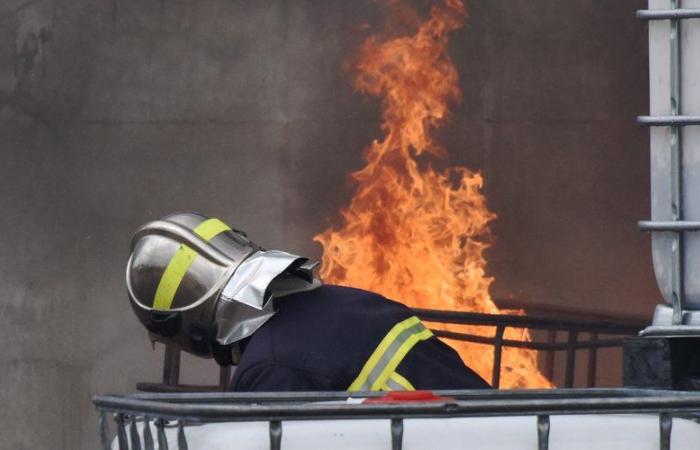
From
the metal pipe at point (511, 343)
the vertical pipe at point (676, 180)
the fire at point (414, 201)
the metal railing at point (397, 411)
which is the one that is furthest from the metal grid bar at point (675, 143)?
the fire at point (414, 201)

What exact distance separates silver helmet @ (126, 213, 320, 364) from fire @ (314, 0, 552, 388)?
11.3ft

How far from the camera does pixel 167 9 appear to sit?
8539 millimetres

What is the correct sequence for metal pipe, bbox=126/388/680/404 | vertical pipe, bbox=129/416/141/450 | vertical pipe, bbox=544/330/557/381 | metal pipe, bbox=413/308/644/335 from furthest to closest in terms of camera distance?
vertical pipe, bbox=544/330/557/381 → metal pipe, bbox=413/308/644/335 → metal pipe, bbox=126/388/680/404 → vertical pipe, bbox=129/416/141/450

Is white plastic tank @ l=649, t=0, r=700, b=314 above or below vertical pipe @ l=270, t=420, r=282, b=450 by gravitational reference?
above

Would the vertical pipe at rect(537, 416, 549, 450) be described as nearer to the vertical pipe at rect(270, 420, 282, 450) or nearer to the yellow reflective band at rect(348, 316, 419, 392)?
the vertical pipe at rect(270, 420, 282, 450)

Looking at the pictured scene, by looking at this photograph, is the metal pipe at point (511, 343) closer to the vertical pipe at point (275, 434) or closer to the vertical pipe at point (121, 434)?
the vertical pipe at point (121, 434)

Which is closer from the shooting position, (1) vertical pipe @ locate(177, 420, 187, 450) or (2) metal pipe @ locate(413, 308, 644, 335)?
(1) vertical pipe @ locate(177, 420, 187, 450)

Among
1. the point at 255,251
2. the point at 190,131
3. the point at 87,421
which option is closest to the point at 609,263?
the point at 190,131

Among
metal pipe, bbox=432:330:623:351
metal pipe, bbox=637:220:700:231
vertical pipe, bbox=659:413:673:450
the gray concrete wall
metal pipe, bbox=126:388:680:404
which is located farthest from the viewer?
the gray concrete wall

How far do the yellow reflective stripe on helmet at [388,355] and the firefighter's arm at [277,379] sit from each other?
9 cm

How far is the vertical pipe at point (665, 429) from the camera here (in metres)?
2.04

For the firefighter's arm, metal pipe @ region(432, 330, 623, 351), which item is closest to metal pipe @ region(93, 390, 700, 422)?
the firefighter's arm

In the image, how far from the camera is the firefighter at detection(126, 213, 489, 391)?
3.42 meters

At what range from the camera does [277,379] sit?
3.37 m
